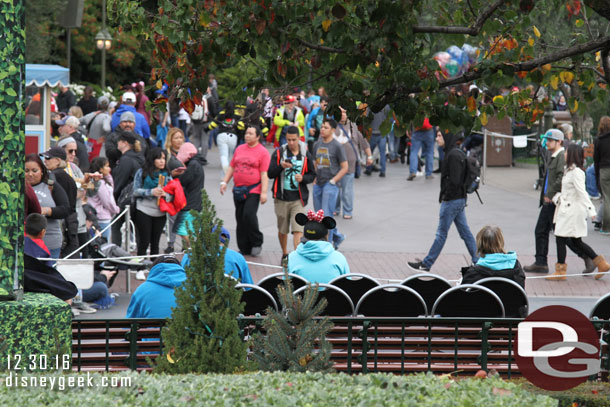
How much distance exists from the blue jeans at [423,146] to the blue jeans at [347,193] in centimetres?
385

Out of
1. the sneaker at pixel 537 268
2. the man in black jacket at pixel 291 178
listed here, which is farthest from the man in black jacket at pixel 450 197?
the man in black jacket at pixel 291 178

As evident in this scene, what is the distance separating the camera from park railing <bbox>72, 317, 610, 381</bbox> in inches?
273

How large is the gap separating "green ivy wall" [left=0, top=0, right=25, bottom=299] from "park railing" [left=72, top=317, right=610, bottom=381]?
1.06m

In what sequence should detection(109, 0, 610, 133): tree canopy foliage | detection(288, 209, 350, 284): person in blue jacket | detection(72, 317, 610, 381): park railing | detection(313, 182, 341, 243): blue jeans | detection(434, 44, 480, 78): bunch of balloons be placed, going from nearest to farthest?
detection(109, 0, 610, 133): tree canopy foliage → detection(72, 317, 610, 381): park railing → detection(288, 209, 350, 284): person in blue jacket → detection(313, 182, 341, 243): blue jeans → detection(434, 44, 480, 78): bunch of balloons

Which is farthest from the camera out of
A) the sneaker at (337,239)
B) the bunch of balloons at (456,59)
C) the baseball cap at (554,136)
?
the bunch of balloons at (456,59)

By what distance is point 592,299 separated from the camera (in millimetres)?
11781

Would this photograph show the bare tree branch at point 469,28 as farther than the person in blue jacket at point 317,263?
No

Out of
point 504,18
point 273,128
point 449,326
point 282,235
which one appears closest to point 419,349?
point 449,326

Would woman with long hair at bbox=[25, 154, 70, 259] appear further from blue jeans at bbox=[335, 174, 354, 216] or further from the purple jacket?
blue jeans at bbox=[335, 174, 354, 216]

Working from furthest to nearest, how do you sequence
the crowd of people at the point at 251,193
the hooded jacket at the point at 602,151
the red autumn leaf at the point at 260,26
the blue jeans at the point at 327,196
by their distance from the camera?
the hooded jacket at the point at 602,151
the blue jeans at the point at 327,196
the crowd of people at the point at 251,193
the red autumn leaf at the point at 260,26

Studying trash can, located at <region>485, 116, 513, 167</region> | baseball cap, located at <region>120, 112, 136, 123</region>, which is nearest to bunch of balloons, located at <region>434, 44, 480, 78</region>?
trash can, located at <region>485, 116, 513, 167</region>

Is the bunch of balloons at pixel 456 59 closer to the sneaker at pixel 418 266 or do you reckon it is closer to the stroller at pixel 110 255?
the sneaker at pixel 418 266

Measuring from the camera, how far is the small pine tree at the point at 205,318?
5770 millimetres

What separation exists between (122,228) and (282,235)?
218 centimetres
